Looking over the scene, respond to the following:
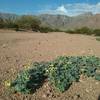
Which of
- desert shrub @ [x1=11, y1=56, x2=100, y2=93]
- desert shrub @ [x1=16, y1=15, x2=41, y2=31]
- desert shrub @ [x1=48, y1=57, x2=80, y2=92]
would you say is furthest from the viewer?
desert shrub @ [x1=16, y1=15, x2=41, y2=31]

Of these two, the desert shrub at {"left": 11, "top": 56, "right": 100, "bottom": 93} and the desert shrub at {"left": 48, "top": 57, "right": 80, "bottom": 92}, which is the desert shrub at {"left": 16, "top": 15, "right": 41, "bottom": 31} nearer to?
the desert shrub at {"left": 11, "top": 56, "right": 100, "bottom": 93}

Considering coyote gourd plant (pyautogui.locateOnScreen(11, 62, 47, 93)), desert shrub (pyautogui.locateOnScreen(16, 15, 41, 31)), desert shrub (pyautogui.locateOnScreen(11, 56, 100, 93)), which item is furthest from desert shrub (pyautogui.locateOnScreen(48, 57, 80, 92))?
Result: desert shrub (pyautogui.locateOnScreen(16, 15, 41, 31))

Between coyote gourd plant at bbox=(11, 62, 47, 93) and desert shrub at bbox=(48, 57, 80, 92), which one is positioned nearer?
coyote gourd plant at bbox=(11, 62, 47, 93)

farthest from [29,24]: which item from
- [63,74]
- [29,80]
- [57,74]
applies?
[29,80]

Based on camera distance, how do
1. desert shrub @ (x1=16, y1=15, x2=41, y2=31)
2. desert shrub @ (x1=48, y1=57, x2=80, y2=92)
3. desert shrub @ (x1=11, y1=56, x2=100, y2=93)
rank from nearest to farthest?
1. desert shrub @ (x1=11, y1=56, x2=100, y2=93)
2. desert shrub @ (x1=48, y1=57, x2=80, y2=92)
3. desert shrub @ (x1=16, y1=15, x2=41, y2=31)

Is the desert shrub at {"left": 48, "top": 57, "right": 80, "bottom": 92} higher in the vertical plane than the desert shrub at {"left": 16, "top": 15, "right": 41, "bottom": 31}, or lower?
higher

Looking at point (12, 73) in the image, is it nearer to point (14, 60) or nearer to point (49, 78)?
point (49, 78)

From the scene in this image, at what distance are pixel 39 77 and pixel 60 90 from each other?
804mm

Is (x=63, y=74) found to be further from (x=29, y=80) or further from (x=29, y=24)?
(x=29, y=24)

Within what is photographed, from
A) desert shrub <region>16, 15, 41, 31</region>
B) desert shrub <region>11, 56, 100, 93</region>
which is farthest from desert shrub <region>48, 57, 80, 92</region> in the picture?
desert shrub <region>16, 15, 41, 31</region>

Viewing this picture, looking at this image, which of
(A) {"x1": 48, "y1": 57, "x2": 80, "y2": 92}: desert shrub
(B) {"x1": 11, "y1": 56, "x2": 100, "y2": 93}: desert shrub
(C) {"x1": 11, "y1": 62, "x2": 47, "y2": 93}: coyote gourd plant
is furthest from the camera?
(A) {"x1": 48, "y1": 57, "x2": 80, "y2": 92}: desert shrub

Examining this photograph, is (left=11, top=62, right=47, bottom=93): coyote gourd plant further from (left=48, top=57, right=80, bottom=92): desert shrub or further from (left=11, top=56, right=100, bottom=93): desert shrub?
(left=48, top=57, right=80, bottom=92): desert shrub

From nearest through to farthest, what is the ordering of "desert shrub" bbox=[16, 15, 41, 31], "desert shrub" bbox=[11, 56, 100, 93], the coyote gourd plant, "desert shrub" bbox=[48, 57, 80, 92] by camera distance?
the coyote gourd plant, "desert shrub" bbox=[11, 56, 100, 93], "desert shrub" bbox=[48, 57, 80, 92], "desert shrub" bbox=[16, 15, 41, 31]

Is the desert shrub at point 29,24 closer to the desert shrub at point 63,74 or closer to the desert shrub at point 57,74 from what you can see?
the desert shrub at point 57,74
